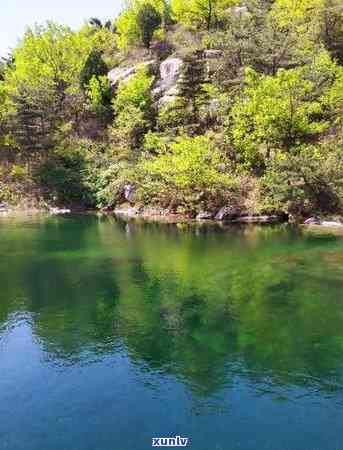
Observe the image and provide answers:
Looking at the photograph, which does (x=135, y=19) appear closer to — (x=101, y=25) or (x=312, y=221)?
(x=101, y=25)

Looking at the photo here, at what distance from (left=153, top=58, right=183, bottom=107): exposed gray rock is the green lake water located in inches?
1396

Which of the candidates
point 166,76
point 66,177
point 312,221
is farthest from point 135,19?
point 312,221

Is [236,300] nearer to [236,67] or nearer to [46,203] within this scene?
[46,203]

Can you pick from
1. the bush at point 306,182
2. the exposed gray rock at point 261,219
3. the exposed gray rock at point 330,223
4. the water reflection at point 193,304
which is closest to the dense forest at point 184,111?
the bush at point 306,182

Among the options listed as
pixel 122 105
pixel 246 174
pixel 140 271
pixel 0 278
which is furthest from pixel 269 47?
pixel 0 278

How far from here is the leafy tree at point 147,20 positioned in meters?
74.8

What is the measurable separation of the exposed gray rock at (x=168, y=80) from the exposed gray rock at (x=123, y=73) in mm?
3442

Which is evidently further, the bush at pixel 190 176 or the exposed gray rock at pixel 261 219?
the bush at pixel 190 176

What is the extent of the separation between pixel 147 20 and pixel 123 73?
31.9 ft

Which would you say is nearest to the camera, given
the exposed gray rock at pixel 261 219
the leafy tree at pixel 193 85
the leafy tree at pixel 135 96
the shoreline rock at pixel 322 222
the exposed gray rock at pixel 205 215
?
the shoreline rock at pixel 322 222

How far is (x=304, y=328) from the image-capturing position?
20.5m

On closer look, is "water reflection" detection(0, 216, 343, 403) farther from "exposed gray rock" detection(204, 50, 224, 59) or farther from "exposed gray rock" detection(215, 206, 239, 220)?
"exposed gray rock" detection(204, 50, 224, 59)

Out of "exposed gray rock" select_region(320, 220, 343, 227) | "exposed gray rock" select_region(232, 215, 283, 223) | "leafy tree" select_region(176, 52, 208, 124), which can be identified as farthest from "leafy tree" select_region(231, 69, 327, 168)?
"exposed gray rock" select_region(320, 220, 343, 227)

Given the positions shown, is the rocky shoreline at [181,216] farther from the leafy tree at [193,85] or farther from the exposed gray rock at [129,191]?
the leafy tree at [193,85]
